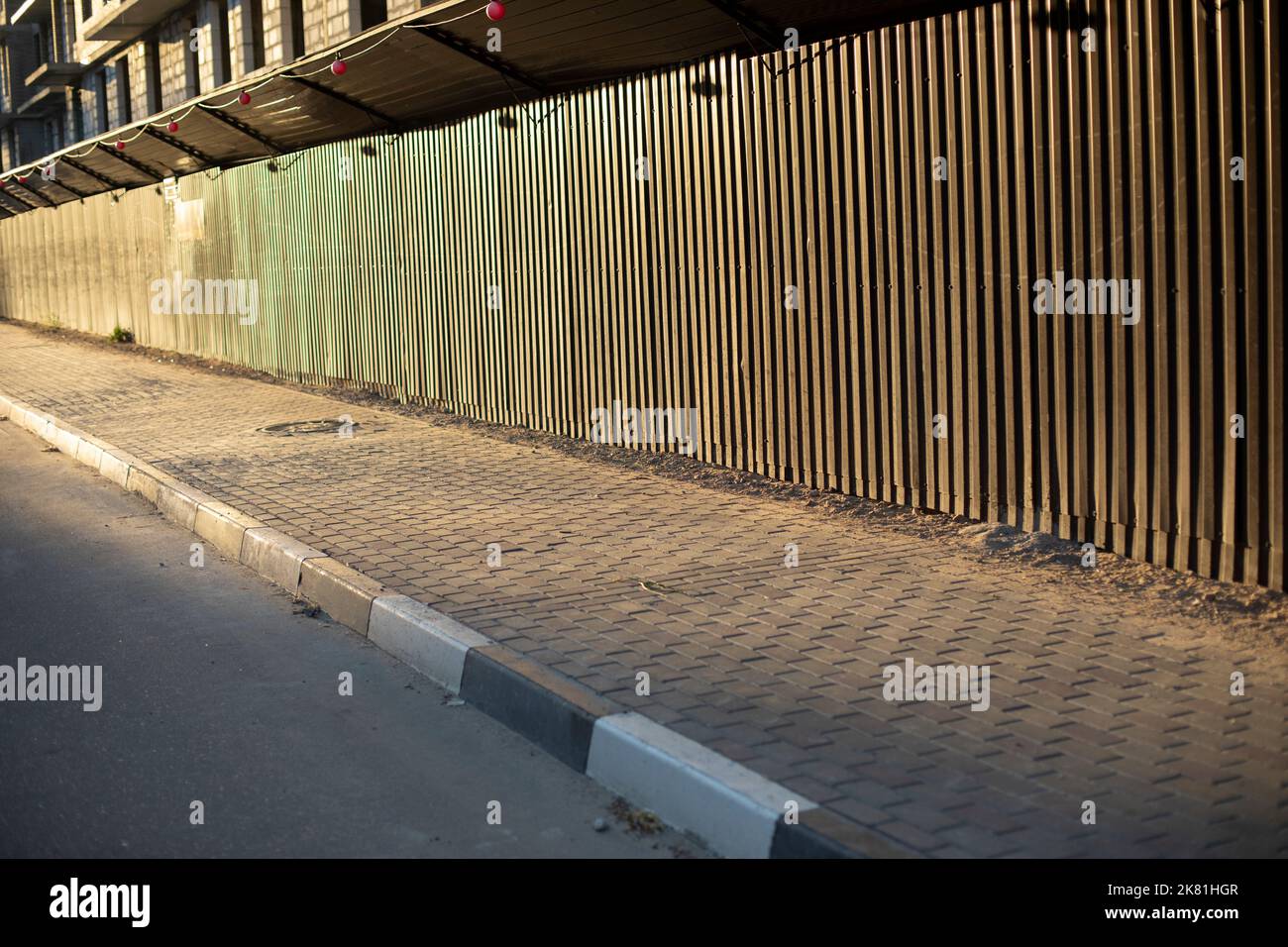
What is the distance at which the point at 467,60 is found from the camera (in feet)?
33.5

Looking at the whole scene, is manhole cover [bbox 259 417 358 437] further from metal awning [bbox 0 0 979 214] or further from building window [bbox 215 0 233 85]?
building window [bbox 215 0 233 85]

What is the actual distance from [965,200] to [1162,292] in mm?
1345

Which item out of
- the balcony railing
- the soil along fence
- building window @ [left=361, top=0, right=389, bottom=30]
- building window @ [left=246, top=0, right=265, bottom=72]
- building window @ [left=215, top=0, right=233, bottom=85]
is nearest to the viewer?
the soil along fence

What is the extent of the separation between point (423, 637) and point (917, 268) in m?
3.42

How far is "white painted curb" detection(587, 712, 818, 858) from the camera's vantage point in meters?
3.85

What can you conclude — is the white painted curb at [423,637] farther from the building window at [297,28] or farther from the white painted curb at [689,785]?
the building window at [297,28]

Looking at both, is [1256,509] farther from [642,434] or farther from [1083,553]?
[642,434]

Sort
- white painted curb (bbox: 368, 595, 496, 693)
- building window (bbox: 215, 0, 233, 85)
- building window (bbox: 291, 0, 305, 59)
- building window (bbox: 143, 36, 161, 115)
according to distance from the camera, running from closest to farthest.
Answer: white painted curb (bbox: 368, 595, 496, 693)
building window (bbox: 291, 0, 305, 59)
building window (bbox: 215, 0, 233, 85)
building window (bbox: 143, 36, 161, 115)

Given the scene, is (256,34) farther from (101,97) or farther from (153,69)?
(101,97)

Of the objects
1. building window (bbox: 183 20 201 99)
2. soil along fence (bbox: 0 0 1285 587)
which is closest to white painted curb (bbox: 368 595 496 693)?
soil along fence (bbox: 0 0 1285 587)

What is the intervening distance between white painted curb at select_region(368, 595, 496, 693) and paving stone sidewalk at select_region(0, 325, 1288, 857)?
144mm

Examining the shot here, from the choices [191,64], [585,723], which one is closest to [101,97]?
[191,64]

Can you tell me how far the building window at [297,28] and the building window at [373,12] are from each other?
2.86 meters

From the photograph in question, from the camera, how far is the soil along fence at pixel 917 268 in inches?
226
